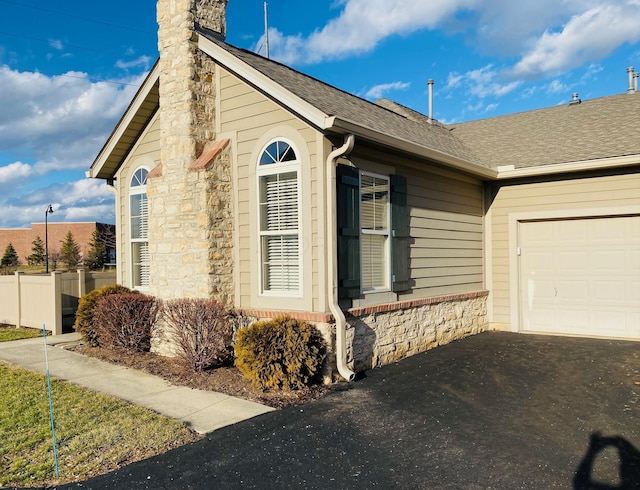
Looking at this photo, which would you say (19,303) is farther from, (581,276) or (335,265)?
(581,276)

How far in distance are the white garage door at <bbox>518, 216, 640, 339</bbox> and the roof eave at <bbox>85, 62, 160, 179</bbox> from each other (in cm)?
771

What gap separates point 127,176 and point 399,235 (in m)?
5.79

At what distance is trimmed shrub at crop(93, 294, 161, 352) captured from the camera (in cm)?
842

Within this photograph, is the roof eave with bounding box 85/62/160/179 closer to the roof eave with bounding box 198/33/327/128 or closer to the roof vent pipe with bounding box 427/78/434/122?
the roof eave with bounding box 198/33/327/128

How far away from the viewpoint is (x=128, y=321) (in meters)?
8.41

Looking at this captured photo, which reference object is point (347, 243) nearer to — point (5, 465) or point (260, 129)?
point (260, 129)

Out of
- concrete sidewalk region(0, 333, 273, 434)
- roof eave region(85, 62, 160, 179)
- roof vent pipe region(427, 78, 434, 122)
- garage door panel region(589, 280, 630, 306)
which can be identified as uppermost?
roof vent pipe region(427, 78, 434, 122)

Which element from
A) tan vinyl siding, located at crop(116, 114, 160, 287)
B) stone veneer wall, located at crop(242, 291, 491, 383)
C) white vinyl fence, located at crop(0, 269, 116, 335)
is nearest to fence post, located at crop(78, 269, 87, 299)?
white vinyl fence, located at crop(0, 269, 116, 335)

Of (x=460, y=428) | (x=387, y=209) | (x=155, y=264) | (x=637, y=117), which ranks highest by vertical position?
(x=637, y=117)

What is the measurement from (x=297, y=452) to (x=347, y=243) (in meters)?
3.18

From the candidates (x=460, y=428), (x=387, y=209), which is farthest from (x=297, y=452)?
(x=387, y=209)

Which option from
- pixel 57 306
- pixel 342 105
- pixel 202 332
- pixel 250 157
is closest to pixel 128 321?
pixel 202 332

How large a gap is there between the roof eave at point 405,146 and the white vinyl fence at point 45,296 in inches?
278

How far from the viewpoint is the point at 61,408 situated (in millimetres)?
5648
